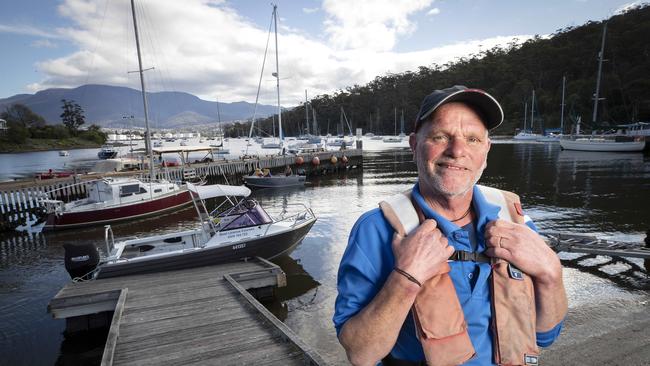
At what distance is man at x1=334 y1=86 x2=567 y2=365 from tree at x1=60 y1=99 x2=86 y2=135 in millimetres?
169621

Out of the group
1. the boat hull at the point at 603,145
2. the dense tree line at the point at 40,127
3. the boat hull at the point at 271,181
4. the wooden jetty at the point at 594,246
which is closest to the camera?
the wooden jetty at the point at 594,246

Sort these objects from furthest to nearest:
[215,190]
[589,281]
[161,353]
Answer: [215,190], [589,281], [161,353]

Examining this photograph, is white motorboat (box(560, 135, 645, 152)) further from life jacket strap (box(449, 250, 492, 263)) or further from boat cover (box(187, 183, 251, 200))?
life jacket strap (box(449, 250, 492, 263))

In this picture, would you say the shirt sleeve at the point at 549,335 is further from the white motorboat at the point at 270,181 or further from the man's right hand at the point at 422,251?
the white motorboat at the point at 270,181

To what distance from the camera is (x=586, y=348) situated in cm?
605

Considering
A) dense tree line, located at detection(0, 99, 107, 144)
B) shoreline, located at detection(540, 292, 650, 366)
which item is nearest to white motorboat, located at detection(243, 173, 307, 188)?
shoreline, located at detection(540, 292, 650, 366)

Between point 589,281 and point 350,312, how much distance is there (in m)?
11.0

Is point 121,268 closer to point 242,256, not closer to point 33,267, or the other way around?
point 242,256

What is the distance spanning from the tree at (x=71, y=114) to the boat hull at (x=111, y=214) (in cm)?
14775

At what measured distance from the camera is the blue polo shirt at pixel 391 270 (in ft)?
4.93

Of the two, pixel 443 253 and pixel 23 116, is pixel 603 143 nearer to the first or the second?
pixel 443 253

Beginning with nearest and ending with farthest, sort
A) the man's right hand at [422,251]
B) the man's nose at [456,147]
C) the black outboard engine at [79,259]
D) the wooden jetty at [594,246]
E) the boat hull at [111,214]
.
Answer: the man's right hand at [422,251]
the man's nose at [456,147]
the black outboard engine at [79,259]
the wooden jetty at [594,246]
the boat hull at [111,214]

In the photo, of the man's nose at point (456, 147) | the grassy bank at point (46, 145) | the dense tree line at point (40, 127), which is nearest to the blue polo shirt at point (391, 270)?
the man's nose at point (456, 147)

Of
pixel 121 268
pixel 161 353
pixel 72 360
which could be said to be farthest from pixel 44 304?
pixel 161 353
